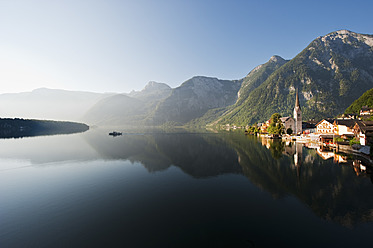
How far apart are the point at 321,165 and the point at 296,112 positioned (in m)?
90.6

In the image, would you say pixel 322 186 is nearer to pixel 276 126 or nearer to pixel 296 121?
pixel 276 126

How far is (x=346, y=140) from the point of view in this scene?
70125mm

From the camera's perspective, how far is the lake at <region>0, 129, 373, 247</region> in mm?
16094

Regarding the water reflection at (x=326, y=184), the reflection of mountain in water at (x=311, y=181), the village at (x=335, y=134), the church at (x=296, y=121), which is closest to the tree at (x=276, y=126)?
the village at (x=335, y=134)

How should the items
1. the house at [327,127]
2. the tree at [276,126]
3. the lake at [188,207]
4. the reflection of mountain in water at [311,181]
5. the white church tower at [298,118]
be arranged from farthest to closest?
the white church tower at [298,118] → the tree at [276,126] → the house at [327,127] → the reflection of mountain in water at [311,181] → the lake at [188,207]

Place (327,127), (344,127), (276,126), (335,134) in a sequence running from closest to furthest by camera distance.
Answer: (344,127), (335,134), (327,127), (276,126)

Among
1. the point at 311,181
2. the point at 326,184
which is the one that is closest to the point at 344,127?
the point at 311,181

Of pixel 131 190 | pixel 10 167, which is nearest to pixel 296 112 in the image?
pixel 131 190

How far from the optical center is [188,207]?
22438mm

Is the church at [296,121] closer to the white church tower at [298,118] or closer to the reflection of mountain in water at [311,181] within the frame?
the white church tower at [298,118]

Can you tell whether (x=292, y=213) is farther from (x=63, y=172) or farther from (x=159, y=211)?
(x=63, y=172)

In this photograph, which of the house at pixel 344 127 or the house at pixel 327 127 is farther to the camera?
the house at pixel 327 127

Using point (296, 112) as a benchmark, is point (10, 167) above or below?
below

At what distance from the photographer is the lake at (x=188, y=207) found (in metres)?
16.1
